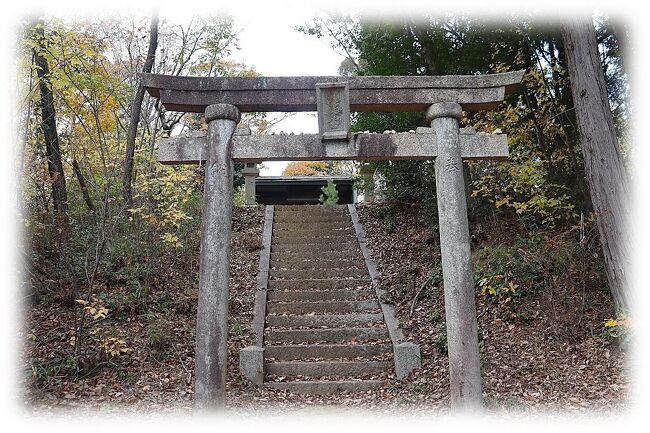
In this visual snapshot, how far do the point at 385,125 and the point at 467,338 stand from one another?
23.9 feet

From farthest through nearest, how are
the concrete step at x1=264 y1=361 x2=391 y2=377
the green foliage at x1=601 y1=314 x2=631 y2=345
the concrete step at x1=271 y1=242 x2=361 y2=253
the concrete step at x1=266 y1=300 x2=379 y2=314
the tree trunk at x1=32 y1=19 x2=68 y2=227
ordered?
the concrete step at x1=271 y1=242 x2=361 y2=253 < the concrete step at x1=266 y1=300 x2=379 y2=314 < the tree trunk at x1=32 y1=19 x2=68 y2=227 < the concrete step at x1=264 y1=361 x2=391 y2=377 < the green foliage at x1=601 y1=314 x2=631 y2=345

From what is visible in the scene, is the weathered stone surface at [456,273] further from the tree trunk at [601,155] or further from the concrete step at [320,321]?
the concrete step at [320,321]

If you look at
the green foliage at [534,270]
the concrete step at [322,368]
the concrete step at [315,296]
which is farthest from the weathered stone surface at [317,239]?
the concrete step at [322,368]

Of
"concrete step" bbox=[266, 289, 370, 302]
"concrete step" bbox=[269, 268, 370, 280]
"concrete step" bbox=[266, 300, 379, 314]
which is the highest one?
"concrete step" bbox=[269, 268, 370, 280]

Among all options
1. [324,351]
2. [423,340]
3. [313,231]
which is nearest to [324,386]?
[324,351]

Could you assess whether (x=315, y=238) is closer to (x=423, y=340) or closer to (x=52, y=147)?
(x=423, y=340)

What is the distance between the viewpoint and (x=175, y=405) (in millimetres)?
5836

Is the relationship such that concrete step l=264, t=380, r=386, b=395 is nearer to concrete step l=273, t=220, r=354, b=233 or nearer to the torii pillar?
the torii pillar

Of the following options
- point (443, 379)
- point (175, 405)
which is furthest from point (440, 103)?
point (175, 405)

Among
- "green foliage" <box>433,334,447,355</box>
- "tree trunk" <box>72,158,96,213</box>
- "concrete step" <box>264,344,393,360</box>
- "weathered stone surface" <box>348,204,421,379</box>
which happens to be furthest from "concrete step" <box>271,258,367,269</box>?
"tree trunk" <box>72,158,96,213</box>

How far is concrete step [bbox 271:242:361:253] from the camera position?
10.9 meters

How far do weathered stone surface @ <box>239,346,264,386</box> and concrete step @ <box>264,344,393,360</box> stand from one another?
1.61ft

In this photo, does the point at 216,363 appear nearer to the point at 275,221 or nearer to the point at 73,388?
the point at 73,388

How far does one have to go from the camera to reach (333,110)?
18.4ft
